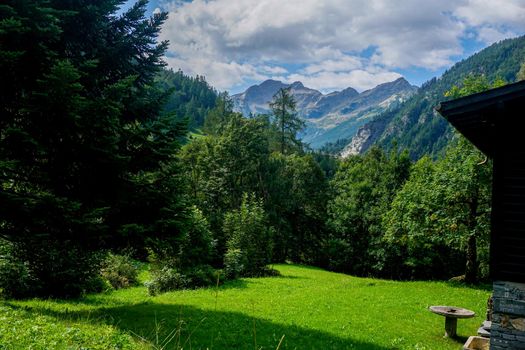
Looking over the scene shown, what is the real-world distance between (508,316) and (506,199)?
2.39 m

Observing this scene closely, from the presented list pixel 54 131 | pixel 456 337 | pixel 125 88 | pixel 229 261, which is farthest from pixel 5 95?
pixel 229 261

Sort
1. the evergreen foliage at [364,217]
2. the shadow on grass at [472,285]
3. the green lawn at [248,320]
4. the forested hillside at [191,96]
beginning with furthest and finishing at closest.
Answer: the forested hillside at [191,96] → the evergreen foliage at [364,217] → the shadow on grass at [472,285] → the green lawn at [248,320]

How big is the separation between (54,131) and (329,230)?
148ft

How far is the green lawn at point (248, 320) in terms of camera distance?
336 inches

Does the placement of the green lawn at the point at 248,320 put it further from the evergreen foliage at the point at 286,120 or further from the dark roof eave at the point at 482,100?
the evergreen foliage at the point at 286,120

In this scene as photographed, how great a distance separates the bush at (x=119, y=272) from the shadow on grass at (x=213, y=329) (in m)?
12.4

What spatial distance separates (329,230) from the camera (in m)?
53.2

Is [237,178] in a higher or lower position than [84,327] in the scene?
higher

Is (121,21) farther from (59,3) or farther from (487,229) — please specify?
(487,229)

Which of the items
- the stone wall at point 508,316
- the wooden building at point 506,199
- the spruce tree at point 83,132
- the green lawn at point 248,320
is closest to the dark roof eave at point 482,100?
the wooden building at point 506,199

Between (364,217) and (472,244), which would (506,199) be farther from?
(364,217)

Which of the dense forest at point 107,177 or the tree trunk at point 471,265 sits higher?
the dense forest at point 107,177

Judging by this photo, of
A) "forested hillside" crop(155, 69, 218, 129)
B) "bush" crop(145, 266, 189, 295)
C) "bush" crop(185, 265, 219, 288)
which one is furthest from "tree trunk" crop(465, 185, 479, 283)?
"forested hillside" crop(155, 69, 218, 129)

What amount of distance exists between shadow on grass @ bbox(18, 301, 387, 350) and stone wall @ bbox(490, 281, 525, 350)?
5014 mm
